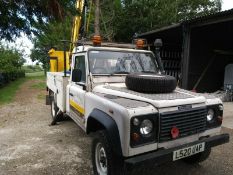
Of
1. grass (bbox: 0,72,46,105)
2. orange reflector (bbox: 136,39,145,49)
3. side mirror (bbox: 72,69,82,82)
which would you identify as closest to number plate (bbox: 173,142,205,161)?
side mirror (bbox: 72,69,82,82)

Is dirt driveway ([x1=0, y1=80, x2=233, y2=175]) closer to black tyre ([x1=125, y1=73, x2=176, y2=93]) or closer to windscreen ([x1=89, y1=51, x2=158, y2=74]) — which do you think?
black tyre ([x1=125, y1=73, x2=176, y2=93])

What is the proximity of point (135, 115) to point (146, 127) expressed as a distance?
0.82 feet

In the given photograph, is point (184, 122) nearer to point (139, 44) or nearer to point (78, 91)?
point (78, 91)

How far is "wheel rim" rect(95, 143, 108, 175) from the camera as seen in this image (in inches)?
148

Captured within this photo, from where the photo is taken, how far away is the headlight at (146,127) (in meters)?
3.12

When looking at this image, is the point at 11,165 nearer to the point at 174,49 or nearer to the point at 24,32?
the point at 24,32

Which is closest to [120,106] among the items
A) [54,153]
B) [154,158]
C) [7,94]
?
[154,158]

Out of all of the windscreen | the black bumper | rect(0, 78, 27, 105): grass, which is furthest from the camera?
rect(0, 78, 27, 105): grass

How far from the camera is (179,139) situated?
3406mm

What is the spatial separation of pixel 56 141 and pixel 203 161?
A: 3.27 metres

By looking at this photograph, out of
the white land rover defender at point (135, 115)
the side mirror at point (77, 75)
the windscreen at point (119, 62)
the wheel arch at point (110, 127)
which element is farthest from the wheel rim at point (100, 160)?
the windscreen at point (119, 62)

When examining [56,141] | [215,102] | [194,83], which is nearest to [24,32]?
[215,102]

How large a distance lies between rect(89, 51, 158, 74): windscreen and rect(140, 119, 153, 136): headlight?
182 cm

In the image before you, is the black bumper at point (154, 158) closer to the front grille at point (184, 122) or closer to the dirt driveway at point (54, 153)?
the front grille at point (184, 122)
